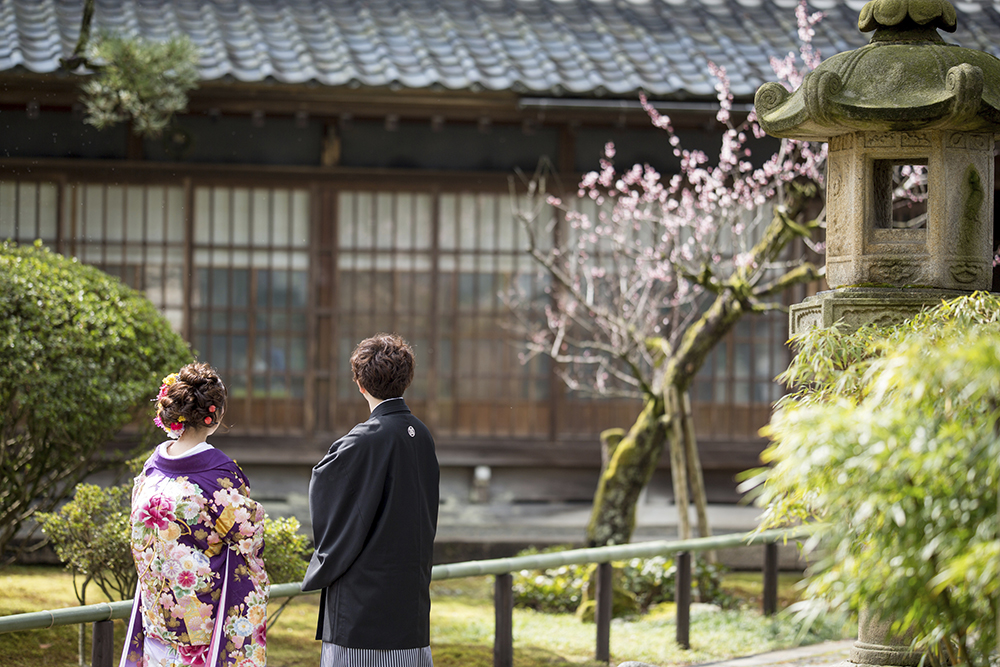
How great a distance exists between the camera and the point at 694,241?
9469mm

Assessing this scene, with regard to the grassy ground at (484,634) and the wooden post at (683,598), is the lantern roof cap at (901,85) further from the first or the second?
the grassy ground at (484,634)

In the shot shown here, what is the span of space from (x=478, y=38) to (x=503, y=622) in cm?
610

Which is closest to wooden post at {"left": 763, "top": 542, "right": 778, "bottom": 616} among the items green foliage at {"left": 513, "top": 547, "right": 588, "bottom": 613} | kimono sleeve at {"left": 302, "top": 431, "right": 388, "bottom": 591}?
green foliage at {"left": 513, "top": 547, "right": 588, "bottom": 613}

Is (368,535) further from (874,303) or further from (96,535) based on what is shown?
(874,303)

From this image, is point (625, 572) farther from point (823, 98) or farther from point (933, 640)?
point (933, 640)

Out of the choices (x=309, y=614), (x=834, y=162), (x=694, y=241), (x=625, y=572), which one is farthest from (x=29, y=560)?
(x=834, y=162)

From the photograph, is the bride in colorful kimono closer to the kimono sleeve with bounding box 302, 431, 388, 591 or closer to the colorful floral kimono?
the colorful floral kimono

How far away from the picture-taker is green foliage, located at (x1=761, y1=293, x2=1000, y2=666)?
3.03m

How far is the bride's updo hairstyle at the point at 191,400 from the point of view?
3857mm

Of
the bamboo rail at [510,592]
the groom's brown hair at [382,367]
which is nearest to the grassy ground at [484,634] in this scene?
the bamboo rail at [510,592]

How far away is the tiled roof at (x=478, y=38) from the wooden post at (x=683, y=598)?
4.23 m

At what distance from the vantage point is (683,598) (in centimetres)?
688

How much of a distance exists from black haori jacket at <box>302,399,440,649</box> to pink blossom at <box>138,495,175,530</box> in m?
0.51

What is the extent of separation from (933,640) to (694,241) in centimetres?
646
